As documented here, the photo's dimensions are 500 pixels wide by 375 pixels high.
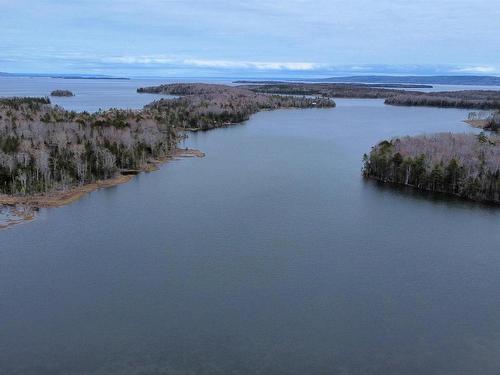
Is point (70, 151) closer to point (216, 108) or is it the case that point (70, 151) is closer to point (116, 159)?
point (116, 159)

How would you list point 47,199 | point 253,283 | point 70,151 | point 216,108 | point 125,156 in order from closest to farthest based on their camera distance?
point 253,283 → point 47,199 → point 70,151 → point 125,156 → point 216,108

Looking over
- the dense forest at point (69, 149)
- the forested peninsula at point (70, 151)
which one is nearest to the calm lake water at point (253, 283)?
the forested peninsula at point (70, 151)

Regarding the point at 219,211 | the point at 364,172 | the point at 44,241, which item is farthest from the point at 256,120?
the point at 44,241

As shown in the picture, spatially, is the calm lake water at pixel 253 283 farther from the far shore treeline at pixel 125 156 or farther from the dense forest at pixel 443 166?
the far shore treeline at pixel 125 156

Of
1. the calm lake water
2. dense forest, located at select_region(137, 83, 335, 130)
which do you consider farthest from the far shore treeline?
dense forest, located at select_region(137, 83, 335, 130)

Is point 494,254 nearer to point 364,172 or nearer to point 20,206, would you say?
point 364,172

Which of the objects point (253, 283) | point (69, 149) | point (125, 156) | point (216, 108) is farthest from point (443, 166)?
point (216, 108)
